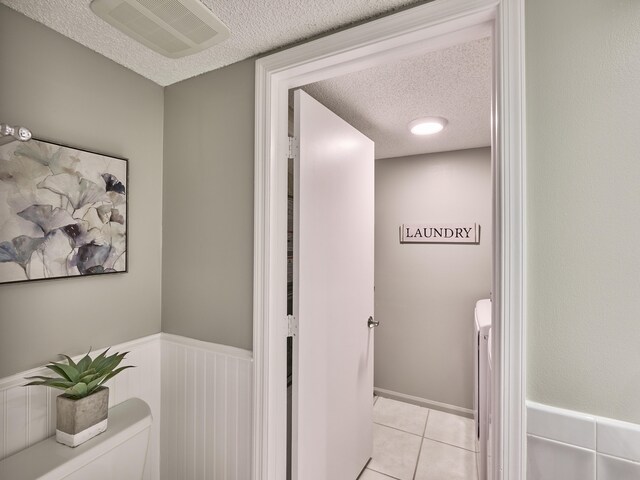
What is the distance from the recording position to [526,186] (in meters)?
0.90

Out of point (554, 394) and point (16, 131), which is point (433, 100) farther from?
point (16, 131)

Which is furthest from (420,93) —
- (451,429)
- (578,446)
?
(451,429)

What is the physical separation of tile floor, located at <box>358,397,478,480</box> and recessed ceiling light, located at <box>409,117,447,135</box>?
227cm

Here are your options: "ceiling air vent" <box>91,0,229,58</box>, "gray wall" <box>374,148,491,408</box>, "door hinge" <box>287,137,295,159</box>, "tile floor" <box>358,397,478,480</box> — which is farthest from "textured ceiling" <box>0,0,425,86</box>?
"tile floor" <box>358,397,478,480</box>

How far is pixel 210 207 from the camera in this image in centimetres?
154

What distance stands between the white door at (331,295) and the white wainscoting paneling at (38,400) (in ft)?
2.67

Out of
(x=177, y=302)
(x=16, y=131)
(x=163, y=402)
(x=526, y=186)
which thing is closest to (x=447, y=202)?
(x=526, y=186)

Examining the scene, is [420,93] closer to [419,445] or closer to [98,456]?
[98,456]

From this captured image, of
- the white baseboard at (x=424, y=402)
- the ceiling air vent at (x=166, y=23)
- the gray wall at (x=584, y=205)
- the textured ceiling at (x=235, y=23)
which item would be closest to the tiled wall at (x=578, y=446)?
the gray wall at (x=584, y=205)

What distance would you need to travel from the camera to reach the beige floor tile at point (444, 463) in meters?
2.00

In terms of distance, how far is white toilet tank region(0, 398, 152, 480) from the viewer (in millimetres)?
1066

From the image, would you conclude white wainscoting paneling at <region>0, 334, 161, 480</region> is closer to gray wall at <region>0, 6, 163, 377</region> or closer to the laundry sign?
gray wall at <region>0, 6, 163, 377</region>

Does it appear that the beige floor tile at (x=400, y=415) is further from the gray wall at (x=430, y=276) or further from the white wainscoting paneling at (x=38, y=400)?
the white wainscoting paneling at (x=38, y=400)

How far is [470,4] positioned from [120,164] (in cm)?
157
